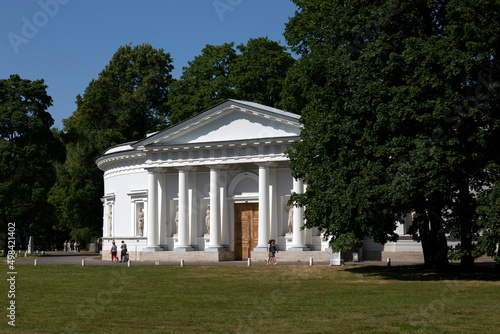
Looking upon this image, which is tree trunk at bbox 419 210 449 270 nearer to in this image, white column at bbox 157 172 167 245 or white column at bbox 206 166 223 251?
white column at bbox 206 166 223 251

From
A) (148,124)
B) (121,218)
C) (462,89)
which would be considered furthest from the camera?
(148,124)

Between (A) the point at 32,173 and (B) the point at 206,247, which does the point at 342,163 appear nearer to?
(B) the point at 206,247

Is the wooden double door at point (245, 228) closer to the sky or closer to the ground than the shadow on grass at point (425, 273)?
closer to the sky

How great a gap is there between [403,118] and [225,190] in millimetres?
20004

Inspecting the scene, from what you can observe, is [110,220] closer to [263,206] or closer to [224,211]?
[224,211]

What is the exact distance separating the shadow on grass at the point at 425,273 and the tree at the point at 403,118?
789mm

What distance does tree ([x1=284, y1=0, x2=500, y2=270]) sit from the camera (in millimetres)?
25500

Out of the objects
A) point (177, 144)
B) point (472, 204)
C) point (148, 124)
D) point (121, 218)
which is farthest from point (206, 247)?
point (148, 124)

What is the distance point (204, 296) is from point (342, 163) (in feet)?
31.7

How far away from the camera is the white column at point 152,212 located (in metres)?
45.4

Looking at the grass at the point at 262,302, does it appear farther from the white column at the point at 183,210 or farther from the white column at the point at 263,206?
the white column at the point at 183,210

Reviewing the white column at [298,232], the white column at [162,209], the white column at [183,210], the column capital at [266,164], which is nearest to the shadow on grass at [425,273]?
the white column at [298,232]

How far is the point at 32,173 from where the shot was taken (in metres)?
61.2

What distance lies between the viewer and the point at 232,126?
141 feet
